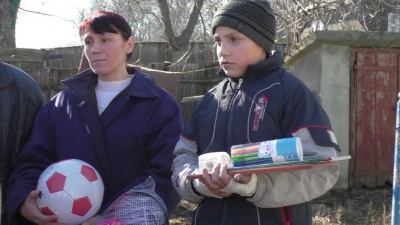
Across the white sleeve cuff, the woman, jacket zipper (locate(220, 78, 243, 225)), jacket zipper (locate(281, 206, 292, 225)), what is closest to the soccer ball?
the woman

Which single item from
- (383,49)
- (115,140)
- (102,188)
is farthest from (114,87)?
(383,49)

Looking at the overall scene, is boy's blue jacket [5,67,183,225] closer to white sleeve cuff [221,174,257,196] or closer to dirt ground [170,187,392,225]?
white sleeve cuff [221,174,257,196]

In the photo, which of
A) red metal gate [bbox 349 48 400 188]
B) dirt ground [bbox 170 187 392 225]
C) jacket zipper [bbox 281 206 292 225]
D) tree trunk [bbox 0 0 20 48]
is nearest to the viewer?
jacket zipper [bbox 281 206 292 225]

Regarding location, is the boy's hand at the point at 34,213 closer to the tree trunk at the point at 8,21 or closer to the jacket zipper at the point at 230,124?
the jacket zipper at the point at 230,124

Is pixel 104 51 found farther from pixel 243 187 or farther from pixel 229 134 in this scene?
pixel 243 187

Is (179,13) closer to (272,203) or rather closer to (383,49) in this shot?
(383,49)

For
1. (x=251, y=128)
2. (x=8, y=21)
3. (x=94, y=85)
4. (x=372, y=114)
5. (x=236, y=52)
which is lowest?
(x=372, y=114)

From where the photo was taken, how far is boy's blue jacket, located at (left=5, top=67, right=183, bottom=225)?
117 inches

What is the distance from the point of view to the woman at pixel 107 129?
297cm

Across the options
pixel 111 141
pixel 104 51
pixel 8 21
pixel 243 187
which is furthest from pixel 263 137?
pixel 8 21

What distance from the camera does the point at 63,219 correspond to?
2.78 metres

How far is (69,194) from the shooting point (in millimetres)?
2777

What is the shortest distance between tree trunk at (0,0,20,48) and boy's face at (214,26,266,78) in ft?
19.7

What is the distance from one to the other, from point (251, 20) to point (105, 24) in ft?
2.99
